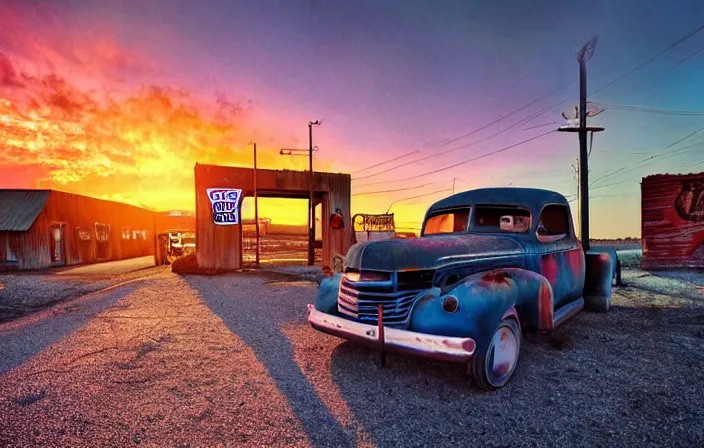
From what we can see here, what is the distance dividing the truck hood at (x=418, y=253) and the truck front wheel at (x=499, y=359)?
81 cm

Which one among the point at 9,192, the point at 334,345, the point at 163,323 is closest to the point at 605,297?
the point at 334,345

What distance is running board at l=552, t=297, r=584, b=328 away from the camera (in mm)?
4508

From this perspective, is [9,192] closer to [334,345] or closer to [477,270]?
[334,345]

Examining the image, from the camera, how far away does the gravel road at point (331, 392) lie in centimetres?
281

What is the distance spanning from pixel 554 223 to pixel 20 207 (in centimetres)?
2715

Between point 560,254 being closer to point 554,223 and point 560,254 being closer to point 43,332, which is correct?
point 554,223

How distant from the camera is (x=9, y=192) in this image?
2184cm

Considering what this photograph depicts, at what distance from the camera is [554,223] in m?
5.46

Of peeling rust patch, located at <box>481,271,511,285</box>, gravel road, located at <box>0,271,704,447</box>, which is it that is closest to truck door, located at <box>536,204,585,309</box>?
gravel road, located at <box>0,271,704,447</box>

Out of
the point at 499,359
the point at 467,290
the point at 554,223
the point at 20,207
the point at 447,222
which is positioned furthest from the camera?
the point at 20,207

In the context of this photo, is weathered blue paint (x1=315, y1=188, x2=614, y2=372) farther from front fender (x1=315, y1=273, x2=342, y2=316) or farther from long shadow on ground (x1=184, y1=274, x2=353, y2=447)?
long shadow on ground (x1=184, y1=274, x2=353, y2=447)

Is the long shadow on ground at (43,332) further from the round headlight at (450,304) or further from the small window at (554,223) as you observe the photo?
the small window at (554,223)

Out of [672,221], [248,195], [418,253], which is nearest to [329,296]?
[418,253]

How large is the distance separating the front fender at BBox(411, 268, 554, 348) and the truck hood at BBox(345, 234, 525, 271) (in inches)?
11.5
